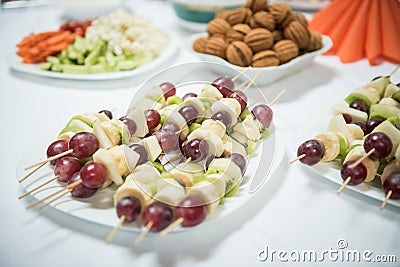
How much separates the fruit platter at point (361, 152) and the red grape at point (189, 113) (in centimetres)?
33

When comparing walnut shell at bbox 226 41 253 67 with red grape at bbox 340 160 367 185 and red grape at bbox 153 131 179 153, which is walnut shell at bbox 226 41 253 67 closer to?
red grape at bbox 153 131 179 153

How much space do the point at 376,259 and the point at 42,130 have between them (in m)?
1.15

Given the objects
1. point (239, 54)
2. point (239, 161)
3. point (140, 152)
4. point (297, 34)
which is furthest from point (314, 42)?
point (140, 152)

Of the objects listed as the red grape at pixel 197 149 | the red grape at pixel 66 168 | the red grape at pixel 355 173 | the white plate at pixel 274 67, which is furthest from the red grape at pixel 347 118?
the red grape at pixel 66 168

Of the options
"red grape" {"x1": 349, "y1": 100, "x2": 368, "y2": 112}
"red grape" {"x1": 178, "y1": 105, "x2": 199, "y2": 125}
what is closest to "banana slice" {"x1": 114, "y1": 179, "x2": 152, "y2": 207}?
"red grape" {"x1": 178, "y1": 105, "x2": 199, "y2": 125}

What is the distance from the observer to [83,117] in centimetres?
120

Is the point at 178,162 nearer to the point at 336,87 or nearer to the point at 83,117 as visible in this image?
the point at 83,117

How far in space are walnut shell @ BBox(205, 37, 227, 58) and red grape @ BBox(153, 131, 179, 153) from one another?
68 cm

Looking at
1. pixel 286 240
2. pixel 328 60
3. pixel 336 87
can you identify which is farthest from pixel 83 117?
pixel 328 60

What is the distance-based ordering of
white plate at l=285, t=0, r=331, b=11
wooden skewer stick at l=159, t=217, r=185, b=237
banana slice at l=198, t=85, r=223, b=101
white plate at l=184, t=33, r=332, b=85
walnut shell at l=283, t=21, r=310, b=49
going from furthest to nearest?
white plate at l=285, t=0, r=331, b=11 → walnut shell at l=283, t=21, r=310, b=49 → white plate at l=184, t=33, r=332, b=85 → banana slice at l=198, t=85, r=223, b=101 → wooden skewer stick at l=159, t=217, r=185, b=237

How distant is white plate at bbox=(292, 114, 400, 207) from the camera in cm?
101

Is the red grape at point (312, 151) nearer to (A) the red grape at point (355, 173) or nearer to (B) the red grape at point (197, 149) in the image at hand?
(A) the red grape at point (355, 173)

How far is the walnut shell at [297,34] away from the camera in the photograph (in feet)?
5.58

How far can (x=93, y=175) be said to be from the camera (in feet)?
3.14
